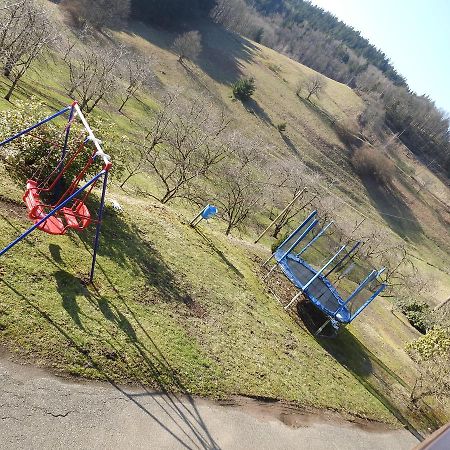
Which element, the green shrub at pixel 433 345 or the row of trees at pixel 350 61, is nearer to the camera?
the green shrub at pixel 433 345

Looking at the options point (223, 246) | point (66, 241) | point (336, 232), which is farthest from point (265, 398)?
point (336, 232)

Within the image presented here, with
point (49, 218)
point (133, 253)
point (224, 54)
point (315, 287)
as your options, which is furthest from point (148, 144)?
point (224, 54)

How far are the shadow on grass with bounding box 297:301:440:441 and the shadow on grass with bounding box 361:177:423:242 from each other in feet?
149

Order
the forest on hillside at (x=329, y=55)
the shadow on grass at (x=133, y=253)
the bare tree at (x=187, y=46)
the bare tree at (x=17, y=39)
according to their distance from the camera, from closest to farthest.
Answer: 1. the shadow on grass at (x=133, y=253)
2. the bare tree at (x=17, y=39)
3. the bare tree at (x=187, y=46)
4. the forest on hillside at (x=329, y=55)

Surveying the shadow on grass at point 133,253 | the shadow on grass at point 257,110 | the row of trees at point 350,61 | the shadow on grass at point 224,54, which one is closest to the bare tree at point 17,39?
the shadow on grass at point 133,253

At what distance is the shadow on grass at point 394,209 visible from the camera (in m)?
61.2

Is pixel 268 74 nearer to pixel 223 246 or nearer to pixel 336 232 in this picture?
pixel 336 232

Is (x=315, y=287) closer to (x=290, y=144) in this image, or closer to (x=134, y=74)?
(x=134, y=74)

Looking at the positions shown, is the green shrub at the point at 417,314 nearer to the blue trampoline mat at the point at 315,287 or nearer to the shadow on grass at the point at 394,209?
the blue trampoline mat at the point at 315,287

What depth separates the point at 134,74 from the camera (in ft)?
161

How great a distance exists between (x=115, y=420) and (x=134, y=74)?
155 feet

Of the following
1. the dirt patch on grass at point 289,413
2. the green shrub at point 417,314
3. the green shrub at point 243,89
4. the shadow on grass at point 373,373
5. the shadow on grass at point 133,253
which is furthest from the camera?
the green shrub at point 243,89

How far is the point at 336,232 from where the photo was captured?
138ft

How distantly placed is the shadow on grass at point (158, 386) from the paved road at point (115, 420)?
2 cm
